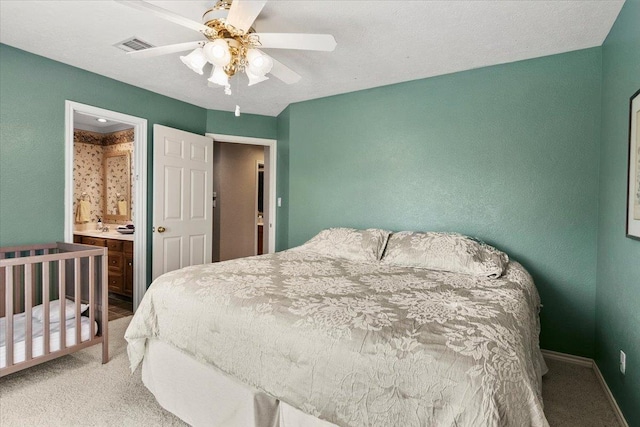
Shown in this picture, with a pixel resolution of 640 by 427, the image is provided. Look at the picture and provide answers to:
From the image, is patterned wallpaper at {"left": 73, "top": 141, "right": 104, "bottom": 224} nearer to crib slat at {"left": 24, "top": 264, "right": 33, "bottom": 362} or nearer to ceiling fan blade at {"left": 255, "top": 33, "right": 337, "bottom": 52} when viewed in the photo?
crib slat at {"left": 24, "top": 264, "right": 33, "bottom": 362}

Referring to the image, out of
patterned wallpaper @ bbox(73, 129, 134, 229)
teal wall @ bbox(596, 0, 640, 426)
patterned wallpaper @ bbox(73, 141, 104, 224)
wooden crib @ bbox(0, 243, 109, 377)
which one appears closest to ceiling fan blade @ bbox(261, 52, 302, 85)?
wooden crib @ bbox(0, 243, 109, 377)

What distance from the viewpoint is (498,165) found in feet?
9.14

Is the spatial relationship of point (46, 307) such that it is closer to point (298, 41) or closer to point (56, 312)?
point (56, 312)

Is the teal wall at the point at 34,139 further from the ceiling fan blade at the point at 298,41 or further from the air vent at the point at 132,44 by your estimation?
the ceiling fan blade at the point at 298,41

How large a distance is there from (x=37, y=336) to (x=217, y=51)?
2.27 m

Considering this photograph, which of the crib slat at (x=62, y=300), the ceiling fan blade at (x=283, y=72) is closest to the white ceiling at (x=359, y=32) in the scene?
the ceiling fan blade at (x=283, y=72)

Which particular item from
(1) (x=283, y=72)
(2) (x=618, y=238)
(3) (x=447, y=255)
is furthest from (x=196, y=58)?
(2) (x=618, y=238)

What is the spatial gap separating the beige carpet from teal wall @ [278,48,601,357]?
1.84ft

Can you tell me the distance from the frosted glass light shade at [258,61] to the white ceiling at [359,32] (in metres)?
0.30

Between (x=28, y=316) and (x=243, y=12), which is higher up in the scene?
(x=243, y=12)

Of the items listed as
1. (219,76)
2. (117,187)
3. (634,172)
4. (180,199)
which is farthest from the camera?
(117,187)

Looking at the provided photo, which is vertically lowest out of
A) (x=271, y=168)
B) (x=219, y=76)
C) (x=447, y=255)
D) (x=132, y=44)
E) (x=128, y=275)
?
(x=128, y=275)

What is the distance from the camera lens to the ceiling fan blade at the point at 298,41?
181 centimetres

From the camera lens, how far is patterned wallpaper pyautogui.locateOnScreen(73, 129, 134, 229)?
4.52 m
